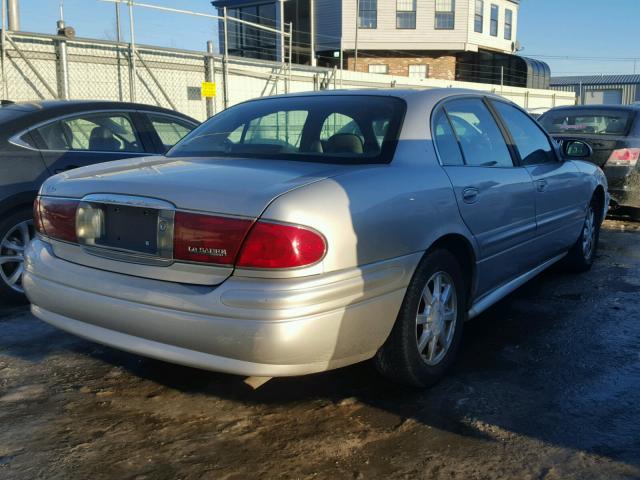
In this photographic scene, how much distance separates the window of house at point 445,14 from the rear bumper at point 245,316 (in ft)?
102

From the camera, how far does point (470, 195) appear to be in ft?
11.3

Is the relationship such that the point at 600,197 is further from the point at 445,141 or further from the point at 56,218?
the point at 56,218

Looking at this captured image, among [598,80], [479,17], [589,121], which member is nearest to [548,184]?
[589,121]

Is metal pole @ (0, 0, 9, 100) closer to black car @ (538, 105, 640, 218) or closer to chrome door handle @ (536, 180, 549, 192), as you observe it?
black car @ (538, 105, 640, 218)

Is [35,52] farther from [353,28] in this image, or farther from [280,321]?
[353,28]

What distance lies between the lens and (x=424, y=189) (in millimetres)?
3123

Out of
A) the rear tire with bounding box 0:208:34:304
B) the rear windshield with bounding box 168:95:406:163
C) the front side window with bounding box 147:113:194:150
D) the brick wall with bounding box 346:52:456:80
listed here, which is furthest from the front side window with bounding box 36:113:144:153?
the brick wall with bounding box 346:52:456:80

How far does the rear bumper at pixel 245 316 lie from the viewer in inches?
98.7

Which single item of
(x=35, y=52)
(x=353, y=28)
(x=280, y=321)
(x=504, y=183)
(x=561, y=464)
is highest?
(x=353, y=28)

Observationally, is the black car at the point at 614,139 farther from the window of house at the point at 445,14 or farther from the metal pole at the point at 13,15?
the window of house at the point at 445,14

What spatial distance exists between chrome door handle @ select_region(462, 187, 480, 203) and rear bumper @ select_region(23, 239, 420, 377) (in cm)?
61

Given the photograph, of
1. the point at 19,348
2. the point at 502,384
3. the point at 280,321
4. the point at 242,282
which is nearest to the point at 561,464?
the point at 502,384

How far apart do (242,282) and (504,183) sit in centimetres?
200

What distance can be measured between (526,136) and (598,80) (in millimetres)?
51879
